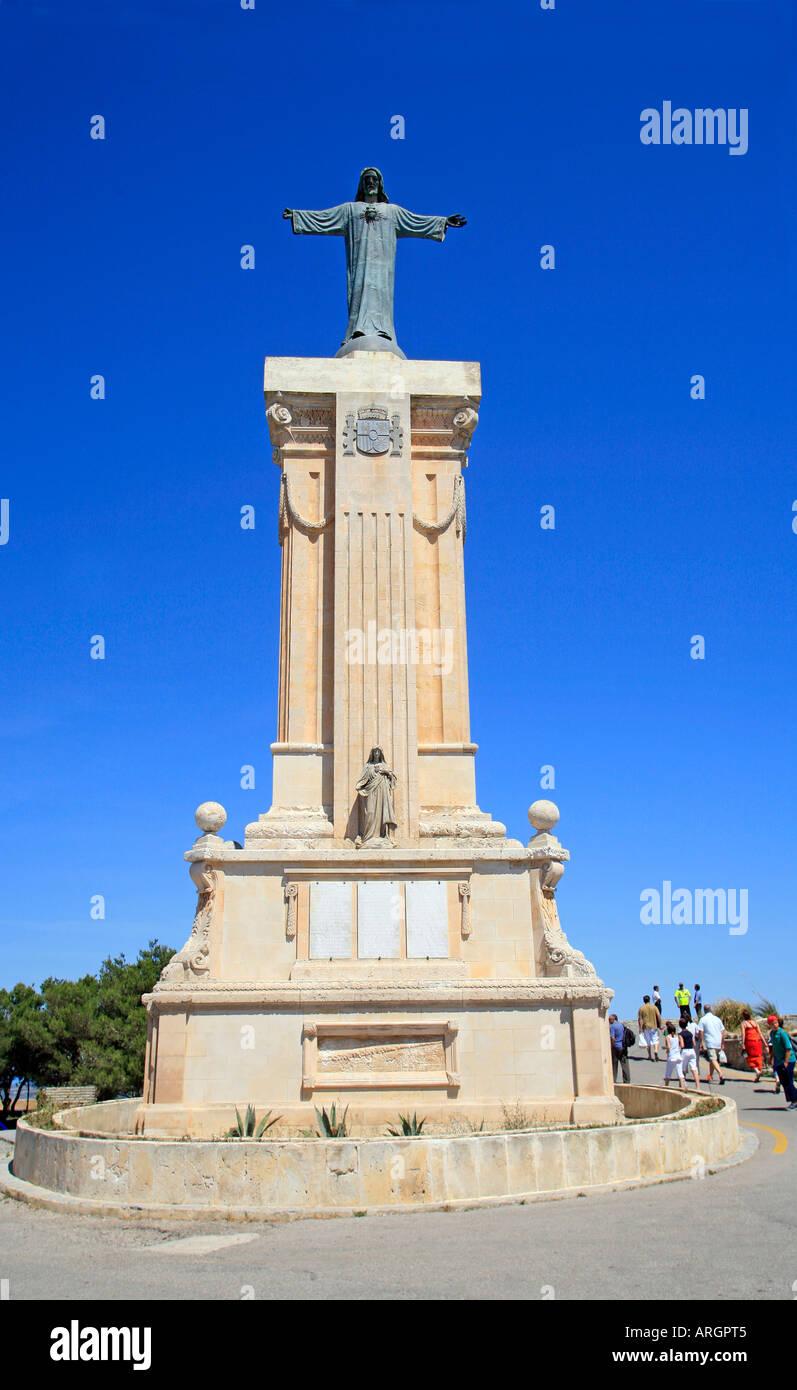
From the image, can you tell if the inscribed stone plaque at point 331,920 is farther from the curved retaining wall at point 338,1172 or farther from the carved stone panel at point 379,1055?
the curved retaining wall at point 338,1172

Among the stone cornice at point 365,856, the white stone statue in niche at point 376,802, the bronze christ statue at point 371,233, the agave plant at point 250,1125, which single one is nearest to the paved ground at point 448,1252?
the agave plant at point 250,1125

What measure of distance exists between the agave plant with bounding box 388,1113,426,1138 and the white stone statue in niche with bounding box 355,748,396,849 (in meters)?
4.11

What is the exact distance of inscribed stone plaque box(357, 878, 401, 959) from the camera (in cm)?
1521

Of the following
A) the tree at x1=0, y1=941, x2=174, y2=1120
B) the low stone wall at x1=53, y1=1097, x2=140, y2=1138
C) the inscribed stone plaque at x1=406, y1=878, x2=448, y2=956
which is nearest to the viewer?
the low stone wall at x1=53, y1=1097, x2=140, y2=1138

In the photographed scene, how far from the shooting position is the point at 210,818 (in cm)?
1568

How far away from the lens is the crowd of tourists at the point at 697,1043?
726 inches

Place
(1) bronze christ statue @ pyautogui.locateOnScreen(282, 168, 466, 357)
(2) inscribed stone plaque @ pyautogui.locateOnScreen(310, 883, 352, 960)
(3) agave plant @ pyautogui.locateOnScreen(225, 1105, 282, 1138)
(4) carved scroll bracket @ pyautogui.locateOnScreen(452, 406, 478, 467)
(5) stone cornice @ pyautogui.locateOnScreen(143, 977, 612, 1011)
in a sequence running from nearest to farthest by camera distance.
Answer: (3) agave plant @ pyautogui.locateOnScreen(225, 1105, 282, 1138) < (5) stone cornice @ pyautogui.locateOnScreen(143, 977, 612, 1011) < (2) inscribed stone plaque @ pyautogui.locateOnScreen(310, 883, 352, 960) < (4) carved scroll bracket @ pyautogui.locateOnScreen(452, 406, 478, 467) < (1) bronze christ statue @ pyautogui.locateOnScreen(282, 168, 466, 357)

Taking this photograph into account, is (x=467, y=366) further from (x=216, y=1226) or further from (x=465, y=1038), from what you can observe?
(x=216, y=1226)

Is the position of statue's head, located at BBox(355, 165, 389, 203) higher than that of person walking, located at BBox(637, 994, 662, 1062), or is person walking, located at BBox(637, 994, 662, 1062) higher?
statue's head, located at BBox(355, 165, 389, 203)

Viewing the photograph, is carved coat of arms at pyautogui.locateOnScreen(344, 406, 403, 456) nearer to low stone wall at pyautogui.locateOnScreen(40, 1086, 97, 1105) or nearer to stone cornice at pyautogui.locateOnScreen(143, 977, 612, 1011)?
stone cornice at pyautogui.locateOnScreen(143, 977, 612, 1011)

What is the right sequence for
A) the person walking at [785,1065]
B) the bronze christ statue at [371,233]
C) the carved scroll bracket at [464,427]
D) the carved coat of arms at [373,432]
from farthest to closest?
the bronze christ statue at [371,233]
the carved scroll bracket at [464,427]
the carved coat of arms at [373,432]
the person walking at [785,1065]

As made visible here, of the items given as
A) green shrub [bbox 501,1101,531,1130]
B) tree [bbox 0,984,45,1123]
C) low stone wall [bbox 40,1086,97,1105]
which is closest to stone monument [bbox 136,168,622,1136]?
green shrub [bbox 501,1101,531,1130]

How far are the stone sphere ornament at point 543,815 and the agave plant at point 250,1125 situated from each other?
562cm
